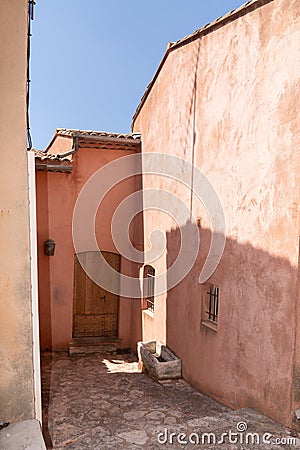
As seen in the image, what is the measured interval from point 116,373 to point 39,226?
3.98 meters

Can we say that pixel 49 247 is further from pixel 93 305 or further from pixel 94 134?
pixel 94 134

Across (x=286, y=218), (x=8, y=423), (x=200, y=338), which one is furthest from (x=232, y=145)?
(x=8, y=423)

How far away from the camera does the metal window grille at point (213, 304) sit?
22.9ft

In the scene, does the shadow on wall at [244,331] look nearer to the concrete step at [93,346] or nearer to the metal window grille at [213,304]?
the metal window grille at [213,304]

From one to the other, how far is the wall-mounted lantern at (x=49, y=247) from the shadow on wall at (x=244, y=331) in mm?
3622

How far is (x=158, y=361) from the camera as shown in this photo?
8.13 metres

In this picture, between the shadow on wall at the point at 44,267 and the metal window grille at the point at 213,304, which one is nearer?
the metal window grille at the point at 213,304

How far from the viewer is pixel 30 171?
7.93 feet

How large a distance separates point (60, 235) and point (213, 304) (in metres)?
4.61

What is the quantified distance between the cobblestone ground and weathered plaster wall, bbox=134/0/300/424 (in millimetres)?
454

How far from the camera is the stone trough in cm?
773

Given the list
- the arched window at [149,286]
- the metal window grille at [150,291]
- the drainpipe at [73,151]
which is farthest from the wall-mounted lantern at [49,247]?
the metal window grille at [150,291]

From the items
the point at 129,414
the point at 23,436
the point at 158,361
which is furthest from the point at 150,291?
the point at 23,436

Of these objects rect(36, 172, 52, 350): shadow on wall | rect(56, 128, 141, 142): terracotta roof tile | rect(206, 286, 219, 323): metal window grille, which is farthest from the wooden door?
rect(206, 286, 219, 323): metal window grille
